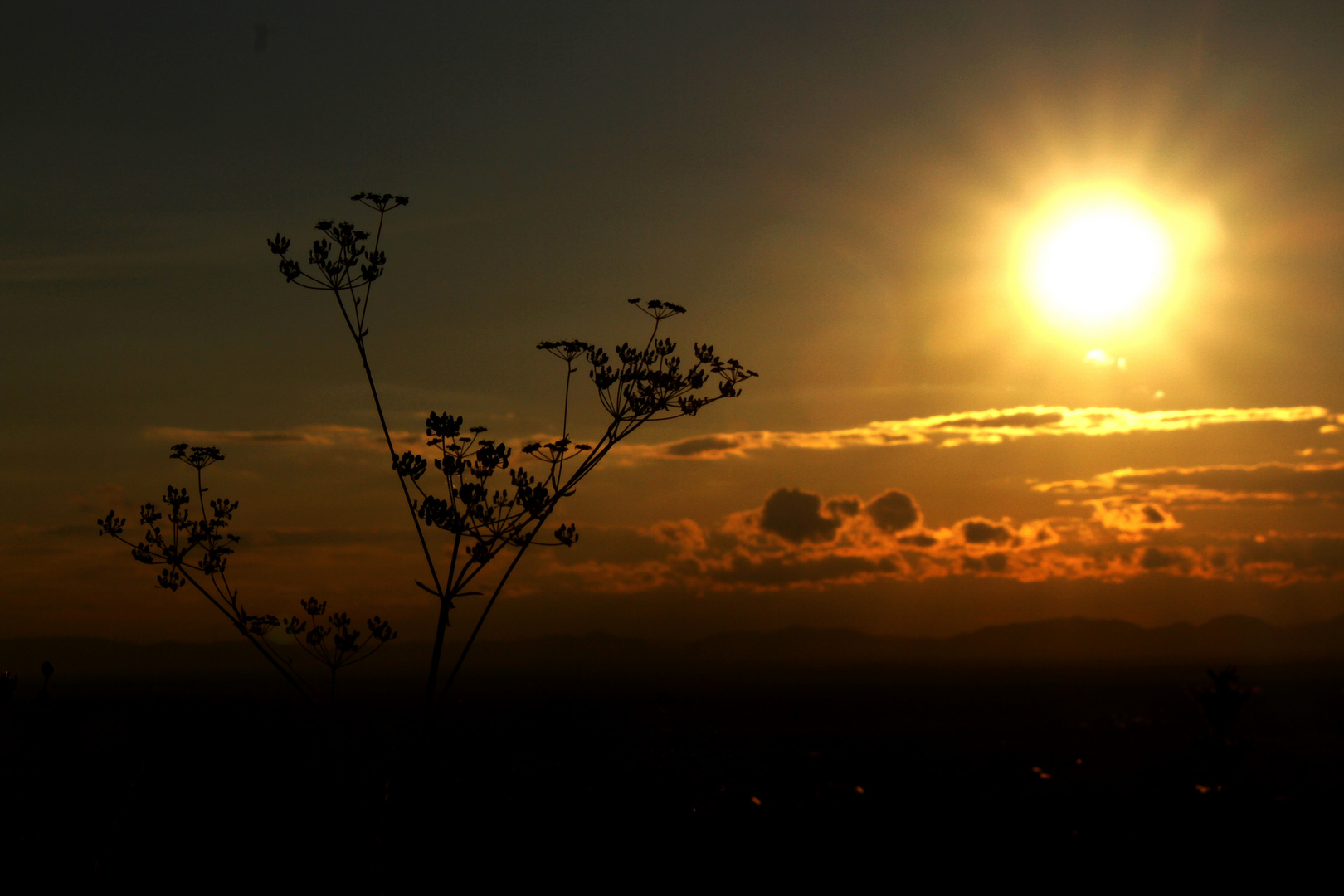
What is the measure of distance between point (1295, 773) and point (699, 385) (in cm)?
20299

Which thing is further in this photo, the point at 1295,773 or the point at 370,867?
the point at 1295,773

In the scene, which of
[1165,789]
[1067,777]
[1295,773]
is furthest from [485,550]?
[1295,773]

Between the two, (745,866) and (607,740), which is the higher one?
(607,740)

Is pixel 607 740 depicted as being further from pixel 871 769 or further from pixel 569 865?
pixel 871 769

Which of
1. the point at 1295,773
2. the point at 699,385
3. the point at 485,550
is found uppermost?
the point at 699,385

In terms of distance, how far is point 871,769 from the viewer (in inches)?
6348

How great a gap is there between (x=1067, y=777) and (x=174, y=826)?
165735 mm

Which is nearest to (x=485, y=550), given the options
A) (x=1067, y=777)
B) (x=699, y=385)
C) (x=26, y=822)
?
(x=699, y=385)

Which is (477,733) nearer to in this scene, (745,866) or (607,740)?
(607,740)

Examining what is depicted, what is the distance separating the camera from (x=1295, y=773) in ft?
593

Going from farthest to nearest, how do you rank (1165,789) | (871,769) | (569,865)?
(871,769) → (1165,789) → (569,865)

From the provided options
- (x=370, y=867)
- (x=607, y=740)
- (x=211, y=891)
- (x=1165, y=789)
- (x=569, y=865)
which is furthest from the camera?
(x=1165, y=789)

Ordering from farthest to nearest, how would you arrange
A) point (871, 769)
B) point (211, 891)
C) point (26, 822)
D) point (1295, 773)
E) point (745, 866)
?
point (1295, 773) → point (871, 769) → point (745, 866) → point (211, 891) → point (26, 822)

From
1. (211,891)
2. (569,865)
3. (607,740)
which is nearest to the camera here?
(211,891)
